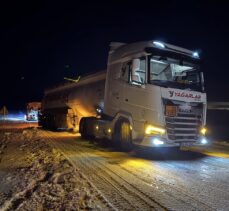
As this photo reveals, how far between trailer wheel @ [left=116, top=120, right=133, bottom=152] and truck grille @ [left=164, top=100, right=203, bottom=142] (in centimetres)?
178

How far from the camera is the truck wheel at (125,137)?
1242 cm

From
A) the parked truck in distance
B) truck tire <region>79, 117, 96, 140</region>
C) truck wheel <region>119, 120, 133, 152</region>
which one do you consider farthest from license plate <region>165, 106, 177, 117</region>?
the parked truck in distance

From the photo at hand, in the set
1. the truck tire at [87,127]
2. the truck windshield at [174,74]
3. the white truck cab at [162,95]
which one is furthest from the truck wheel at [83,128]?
the truck windshield at [174,74]

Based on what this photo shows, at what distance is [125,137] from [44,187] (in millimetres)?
5734

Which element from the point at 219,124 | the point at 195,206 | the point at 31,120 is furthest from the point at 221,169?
the point at 31,120

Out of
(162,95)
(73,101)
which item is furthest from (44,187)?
(73,101)

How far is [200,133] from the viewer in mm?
11836

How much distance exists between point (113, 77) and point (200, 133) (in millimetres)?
3995

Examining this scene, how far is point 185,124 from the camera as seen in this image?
447 inches

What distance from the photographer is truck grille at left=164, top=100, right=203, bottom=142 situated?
1100cm

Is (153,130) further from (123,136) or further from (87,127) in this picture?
Answer: (87,127)

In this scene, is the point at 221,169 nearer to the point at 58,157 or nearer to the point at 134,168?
the point at 134,168

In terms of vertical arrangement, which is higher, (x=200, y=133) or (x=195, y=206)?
(x=200, y=133)

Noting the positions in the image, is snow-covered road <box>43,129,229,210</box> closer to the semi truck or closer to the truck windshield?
the semi truck
